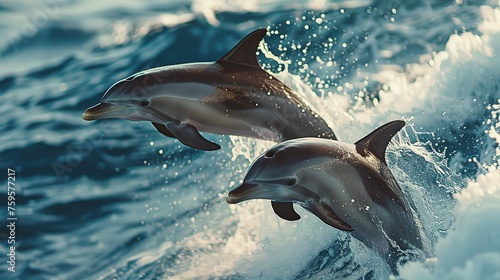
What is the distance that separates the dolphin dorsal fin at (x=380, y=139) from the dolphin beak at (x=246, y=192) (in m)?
0.94

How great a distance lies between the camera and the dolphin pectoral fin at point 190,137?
641 cm

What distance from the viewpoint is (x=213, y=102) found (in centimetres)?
659

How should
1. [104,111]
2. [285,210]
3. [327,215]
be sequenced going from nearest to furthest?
[327,215] → [285,210] → [104,111]

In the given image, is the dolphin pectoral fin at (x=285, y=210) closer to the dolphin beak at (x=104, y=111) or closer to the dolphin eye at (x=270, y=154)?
the dolphin eye at (x=270, y=154)

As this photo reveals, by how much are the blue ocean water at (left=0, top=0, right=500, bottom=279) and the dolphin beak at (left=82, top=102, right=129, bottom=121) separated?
242 cm

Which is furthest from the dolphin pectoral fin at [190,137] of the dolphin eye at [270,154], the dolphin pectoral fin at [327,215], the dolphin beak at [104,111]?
the dolphin pectoral fin at [327,215]

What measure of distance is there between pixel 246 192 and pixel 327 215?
61 cm

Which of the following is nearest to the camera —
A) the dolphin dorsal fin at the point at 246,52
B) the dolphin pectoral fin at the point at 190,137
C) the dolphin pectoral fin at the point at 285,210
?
the dolphin pectoral fin at the point at 285,210

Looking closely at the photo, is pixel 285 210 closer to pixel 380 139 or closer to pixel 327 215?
pixel 327 215

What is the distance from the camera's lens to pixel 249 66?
6.80 metres

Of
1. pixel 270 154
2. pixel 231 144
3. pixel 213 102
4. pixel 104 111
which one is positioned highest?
pixel 231 144

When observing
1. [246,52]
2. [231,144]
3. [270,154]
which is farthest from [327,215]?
[231,144]

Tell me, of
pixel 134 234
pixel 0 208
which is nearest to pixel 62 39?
pixel 0 208

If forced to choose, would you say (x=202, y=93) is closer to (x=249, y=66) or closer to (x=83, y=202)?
(x=249, y=66)
